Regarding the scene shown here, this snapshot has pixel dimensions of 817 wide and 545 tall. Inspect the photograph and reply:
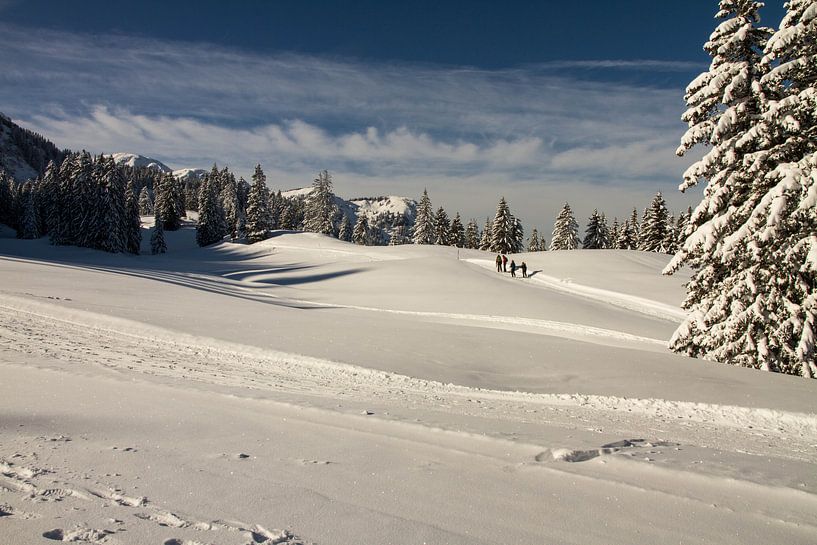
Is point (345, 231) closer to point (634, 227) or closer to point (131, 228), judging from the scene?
point (131, 228)

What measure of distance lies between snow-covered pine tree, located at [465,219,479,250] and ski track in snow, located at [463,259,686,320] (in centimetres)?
5967

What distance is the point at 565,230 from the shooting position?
7469 centimetres

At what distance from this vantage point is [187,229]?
95438 millimetres

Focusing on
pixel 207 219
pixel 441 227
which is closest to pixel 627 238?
pixel 441 227

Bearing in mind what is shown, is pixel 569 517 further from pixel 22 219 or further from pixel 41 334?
pixel 22 219

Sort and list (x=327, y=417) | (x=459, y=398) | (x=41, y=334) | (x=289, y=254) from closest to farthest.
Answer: (x=327, y=417), (x=459, y=398), (x=41, y=334), (x=289, y=254)

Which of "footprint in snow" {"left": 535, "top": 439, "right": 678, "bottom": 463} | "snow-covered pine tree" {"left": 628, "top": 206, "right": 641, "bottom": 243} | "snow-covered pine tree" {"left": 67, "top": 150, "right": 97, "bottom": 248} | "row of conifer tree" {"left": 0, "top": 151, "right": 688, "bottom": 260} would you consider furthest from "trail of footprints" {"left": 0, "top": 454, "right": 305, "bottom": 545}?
"snow-covered pine tree" {"left": 628, "top": 206, "right": 641, "bottom": 243}

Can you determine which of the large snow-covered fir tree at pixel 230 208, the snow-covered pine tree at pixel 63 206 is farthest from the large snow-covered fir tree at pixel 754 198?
the large snow-covered fir tree at pixel 230 208

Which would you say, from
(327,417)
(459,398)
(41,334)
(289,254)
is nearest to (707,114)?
(459,398)

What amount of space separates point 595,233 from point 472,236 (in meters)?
28.7

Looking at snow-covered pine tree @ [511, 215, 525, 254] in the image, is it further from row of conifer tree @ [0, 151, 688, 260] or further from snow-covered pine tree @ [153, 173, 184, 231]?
snow-covered pine tree @ [153, 173, 184, 231]

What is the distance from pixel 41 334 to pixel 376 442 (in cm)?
967

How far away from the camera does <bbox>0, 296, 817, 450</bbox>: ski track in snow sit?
7594 mm

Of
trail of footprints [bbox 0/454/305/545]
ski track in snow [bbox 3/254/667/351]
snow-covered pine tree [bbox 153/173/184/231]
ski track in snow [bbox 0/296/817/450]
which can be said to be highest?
snow-covered pine tree [bbox 153/173/184/231]
